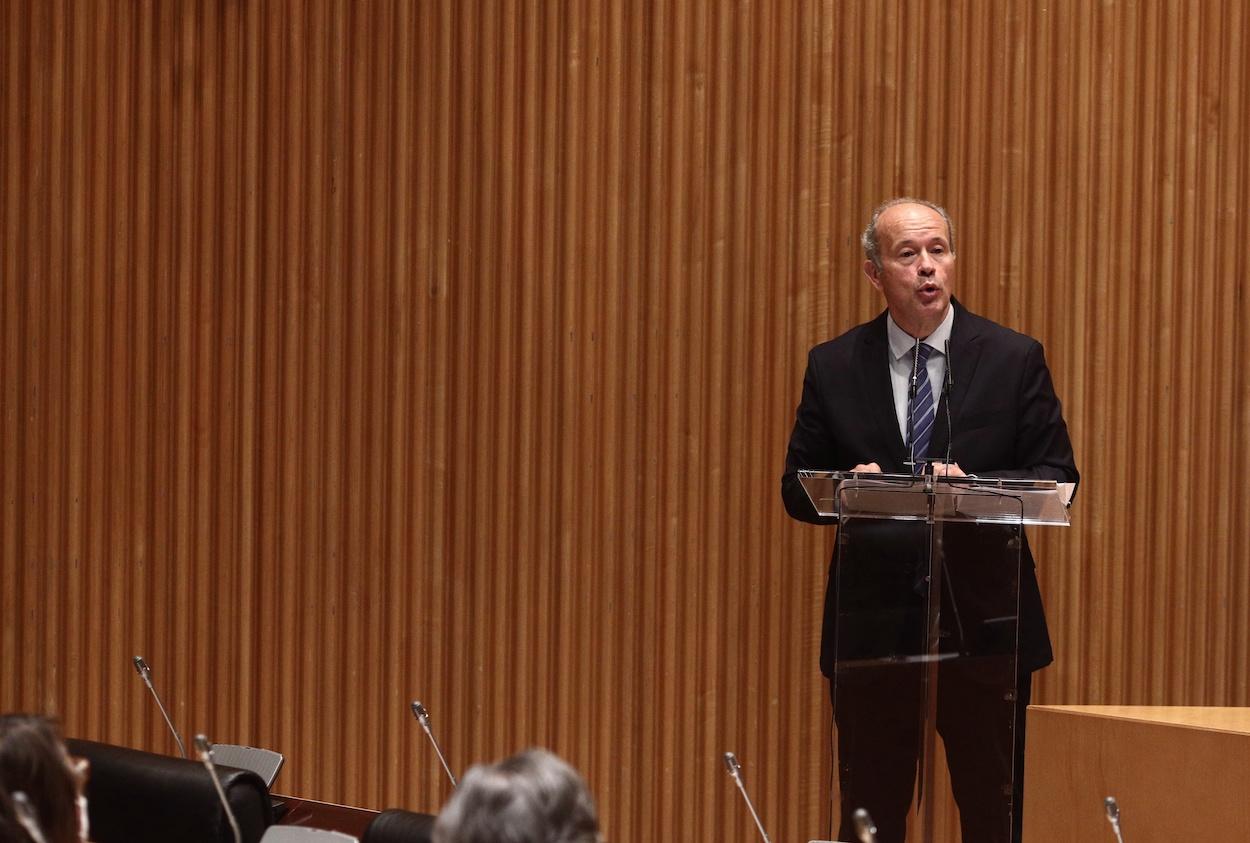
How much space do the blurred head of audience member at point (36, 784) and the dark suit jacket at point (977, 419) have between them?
169 centimetres

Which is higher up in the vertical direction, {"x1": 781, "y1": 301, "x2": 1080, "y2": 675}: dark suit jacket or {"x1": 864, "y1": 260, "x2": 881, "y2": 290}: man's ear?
{"x1": 864, "y1": 260, "x2": 881, "y2": 290}: man's ear

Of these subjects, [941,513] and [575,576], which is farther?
[575,576]

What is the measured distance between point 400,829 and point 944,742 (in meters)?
1.04

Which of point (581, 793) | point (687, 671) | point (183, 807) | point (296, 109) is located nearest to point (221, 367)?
point (296, 109)

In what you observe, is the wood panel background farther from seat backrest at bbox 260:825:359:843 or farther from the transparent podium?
seat backrest at bbox 260:825:359:843

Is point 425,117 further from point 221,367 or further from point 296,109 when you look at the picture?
point 221,367

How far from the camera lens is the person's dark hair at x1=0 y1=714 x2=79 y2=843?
189 cm

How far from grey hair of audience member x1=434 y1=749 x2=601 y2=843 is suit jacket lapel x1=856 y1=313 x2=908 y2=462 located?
6.14ft

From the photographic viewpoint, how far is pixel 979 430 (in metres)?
3.29

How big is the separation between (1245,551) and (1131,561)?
0.99 ft

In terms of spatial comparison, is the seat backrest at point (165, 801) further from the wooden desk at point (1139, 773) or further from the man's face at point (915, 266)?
the man's face at point (915, 266)

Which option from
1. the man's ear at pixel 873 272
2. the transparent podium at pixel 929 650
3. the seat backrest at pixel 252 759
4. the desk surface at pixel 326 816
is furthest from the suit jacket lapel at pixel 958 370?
the desk surface at pixel 326 816

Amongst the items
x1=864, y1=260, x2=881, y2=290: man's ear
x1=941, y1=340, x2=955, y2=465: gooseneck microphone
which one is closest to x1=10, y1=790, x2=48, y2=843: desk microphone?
x1=941, y1=340, x2=955, y2=465: gooseneck microphone

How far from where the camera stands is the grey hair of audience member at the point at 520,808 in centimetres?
154
